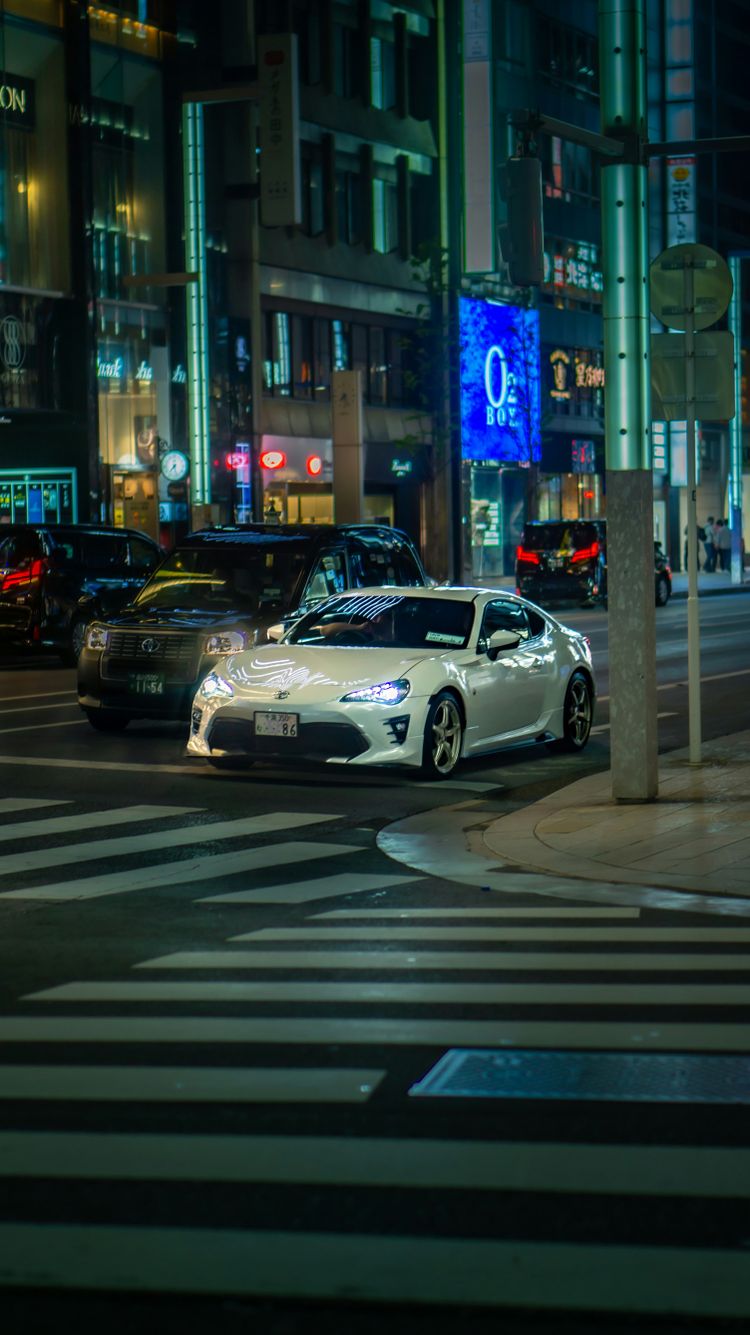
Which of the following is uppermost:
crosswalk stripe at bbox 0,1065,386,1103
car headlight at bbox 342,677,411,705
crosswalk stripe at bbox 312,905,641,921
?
car headlight at bbox 342,677,411,705

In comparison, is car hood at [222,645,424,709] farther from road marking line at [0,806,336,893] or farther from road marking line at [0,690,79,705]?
Answer: road marking line at [0,690,79,705]

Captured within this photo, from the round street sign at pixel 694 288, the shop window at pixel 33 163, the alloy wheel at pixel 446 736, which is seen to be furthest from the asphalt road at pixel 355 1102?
the shop window at pixel 33 163

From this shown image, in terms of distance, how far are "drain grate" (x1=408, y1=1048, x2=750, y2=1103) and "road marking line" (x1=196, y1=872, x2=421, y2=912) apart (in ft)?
10.8

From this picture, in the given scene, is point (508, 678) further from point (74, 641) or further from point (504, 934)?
point (74, 641)

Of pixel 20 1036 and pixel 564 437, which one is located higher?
pixel 564 437

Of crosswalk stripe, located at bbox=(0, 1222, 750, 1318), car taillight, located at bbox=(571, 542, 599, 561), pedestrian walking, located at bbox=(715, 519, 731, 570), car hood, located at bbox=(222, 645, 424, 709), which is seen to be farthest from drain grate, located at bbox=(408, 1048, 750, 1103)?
pedestrian walking, located at bbox=(715, 519, 731, 570)

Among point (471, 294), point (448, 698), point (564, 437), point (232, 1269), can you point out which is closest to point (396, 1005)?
point (232, 1269)

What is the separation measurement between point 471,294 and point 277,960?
54405mm

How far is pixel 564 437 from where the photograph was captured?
6950cm

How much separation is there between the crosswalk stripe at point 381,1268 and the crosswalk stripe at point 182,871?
200 inches

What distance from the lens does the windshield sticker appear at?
15203mm

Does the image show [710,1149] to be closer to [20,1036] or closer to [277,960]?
[20,1036]

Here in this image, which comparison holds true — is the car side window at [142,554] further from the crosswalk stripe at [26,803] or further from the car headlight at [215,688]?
the crosswalk stripe at [26,803]

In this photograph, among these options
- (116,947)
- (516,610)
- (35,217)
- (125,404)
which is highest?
(35,217)
